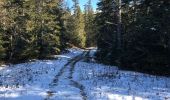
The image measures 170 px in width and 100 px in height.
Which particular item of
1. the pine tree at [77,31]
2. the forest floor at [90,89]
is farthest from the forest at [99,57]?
the pine tree at [77,31]

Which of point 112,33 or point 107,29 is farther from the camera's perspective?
point 107,29

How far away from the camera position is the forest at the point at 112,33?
25625 mm

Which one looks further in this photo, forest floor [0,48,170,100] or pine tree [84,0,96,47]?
pine tree [84,0,96,47]

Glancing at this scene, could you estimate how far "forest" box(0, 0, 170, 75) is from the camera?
25625 mm

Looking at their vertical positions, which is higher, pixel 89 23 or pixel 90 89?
pixel 89 23

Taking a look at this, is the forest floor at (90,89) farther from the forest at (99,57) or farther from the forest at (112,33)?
the forest at (112,33)

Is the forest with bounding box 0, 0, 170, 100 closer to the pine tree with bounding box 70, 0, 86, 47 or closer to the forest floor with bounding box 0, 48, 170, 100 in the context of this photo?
the forest floor with bounding box 0, 48, 170, 100

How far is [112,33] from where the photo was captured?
155ft

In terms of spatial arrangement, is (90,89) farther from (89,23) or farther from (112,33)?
(89,23)

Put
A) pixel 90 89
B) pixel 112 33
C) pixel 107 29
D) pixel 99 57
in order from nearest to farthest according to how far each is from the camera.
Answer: pixel 90 89 → pixel 99 57 → pixel 112 33 → pixel 107 29

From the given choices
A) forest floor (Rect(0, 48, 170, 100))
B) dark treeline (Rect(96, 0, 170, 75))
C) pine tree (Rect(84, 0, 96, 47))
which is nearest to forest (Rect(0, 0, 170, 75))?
dark treeline (Rect(96, 0, 170, 75))

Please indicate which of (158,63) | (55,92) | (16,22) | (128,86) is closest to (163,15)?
(158,63)

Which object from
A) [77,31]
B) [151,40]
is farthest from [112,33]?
[77,31]

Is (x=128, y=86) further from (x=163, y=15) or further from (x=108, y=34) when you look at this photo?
(x=108, y=34)
